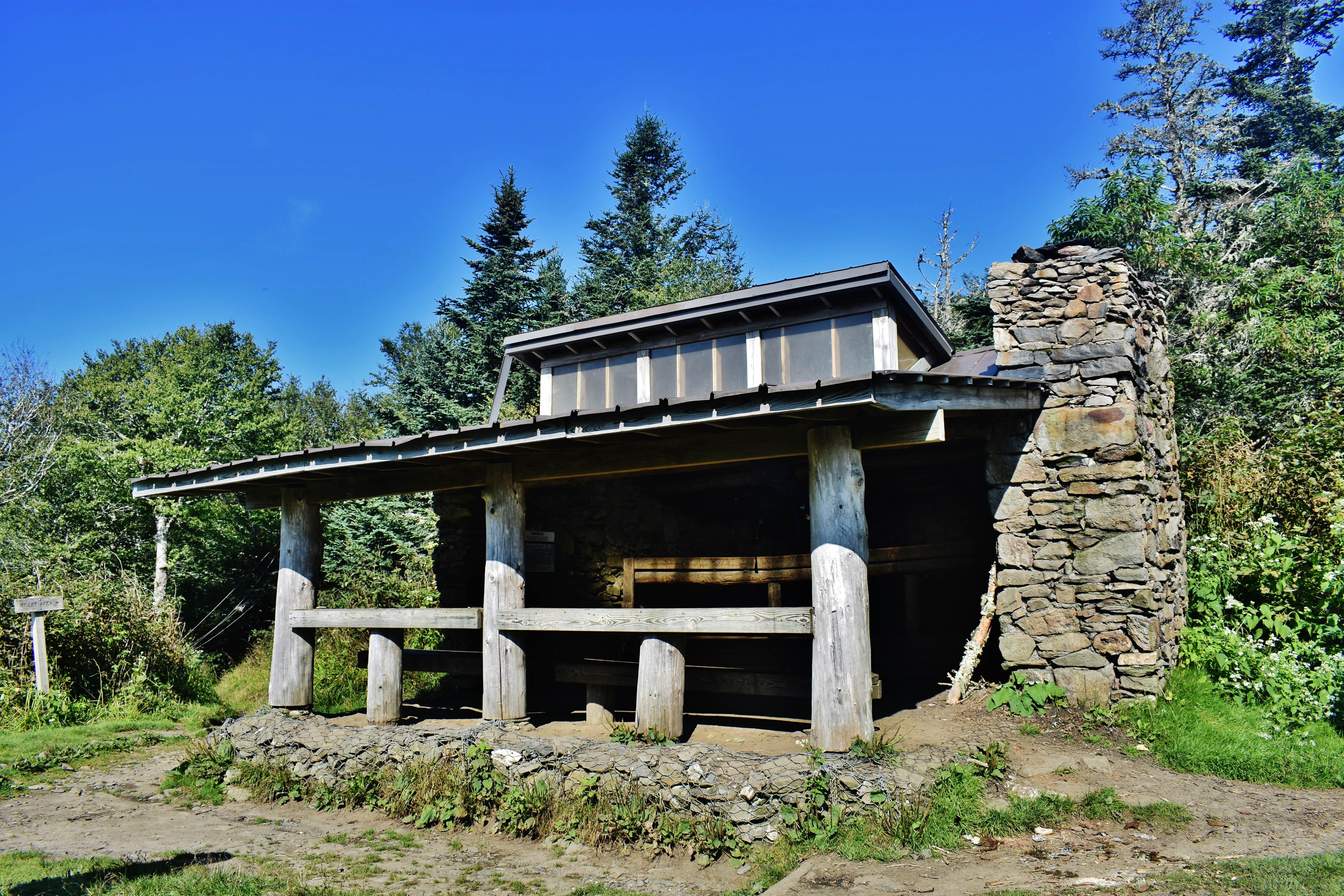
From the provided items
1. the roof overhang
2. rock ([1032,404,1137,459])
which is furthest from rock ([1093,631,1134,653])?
the roof overhang

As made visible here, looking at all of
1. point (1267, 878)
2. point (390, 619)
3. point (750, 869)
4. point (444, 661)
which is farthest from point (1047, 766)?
point (444, 661)

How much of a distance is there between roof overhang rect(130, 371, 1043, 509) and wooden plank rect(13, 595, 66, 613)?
327 cm

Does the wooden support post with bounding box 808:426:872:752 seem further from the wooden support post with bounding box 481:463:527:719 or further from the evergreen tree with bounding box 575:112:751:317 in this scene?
the evergreen tree with bounding box 575:112:751:317

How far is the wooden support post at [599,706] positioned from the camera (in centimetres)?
823

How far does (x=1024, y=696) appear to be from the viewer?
7.52 metres

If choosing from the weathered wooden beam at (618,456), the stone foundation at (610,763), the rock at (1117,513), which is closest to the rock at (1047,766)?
the stone foundation at (610,763)

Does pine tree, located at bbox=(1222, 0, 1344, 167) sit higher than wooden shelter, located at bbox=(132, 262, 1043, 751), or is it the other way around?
pine tree, located at bbox=(1222, 0, 1344, 167)

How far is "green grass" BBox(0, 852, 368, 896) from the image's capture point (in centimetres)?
489

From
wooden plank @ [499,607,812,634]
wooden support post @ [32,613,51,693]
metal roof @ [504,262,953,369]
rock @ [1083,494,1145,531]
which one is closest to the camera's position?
wooden plank @ [499,607,812,634]

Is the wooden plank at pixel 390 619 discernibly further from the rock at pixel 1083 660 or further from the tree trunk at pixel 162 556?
the tree trunk at pixel 162 556

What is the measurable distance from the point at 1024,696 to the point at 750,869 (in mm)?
3481

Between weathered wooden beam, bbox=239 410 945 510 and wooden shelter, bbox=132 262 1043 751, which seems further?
weathered wooden beam, bbox=239 410 945 510

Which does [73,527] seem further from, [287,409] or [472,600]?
[287,409]

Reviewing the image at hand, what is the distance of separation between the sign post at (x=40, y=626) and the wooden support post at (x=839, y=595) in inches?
398
